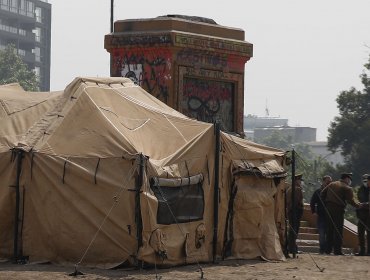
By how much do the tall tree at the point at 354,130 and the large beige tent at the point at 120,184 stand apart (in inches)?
1703

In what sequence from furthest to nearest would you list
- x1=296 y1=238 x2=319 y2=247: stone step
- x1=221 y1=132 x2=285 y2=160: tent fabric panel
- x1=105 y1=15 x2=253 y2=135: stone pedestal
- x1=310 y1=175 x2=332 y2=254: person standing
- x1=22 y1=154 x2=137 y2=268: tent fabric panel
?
x1=105 y1=15 x2=253 y2=135: stone pedestal
x1=296 y1=238 x2=319 y2=247: stone step
x1=310 y1=175 x2=332 y2=254: person standing
x1=221 y1=132 x2=285 y2=160: tent fabric panel
x1=22 y1=154 x2=137 y2=268: tent fabric panel

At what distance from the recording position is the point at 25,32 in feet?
493

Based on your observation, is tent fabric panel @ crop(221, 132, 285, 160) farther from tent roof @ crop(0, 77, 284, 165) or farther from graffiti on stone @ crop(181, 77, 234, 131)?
graffiti on stone @ crop(181, 77, 234, 131)

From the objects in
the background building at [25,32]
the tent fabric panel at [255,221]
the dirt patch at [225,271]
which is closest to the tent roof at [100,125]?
the tent fabric panel at [255,221]

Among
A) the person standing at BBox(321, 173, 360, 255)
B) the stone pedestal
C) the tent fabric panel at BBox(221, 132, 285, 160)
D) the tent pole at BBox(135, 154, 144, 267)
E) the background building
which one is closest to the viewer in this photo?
the tent pole at BBox(135, 154, 144, 267)

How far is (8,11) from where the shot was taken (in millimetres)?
149250

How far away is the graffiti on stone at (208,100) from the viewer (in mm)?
24484

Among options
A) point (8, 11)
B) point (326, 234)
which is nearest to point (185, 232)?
point (326, 234)

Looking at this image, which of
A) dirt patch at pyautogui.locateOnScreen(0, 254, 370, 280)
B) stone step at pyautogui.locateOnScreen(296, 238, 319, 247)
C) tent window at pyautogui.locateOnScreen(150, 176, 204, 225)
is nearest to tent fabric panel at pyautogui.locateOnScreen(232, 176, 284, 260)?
dirt patch at pyautogui.locateOnScreen(0, 254, 370, 280)

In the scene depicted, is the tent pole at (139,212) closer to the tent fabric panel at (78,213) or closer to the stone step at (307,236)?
the tent fabric panel at (78,213)

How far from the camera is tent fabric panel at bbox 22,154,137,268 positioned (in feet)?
53.6

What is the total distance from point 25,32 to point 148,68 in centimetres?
12813

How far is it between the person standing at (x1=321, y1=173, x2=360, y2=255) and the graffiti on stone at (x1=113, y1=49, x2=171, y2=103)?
438 centimetres

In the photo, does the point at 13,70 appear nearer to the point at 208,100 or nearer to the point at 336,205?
the point at 208,100
